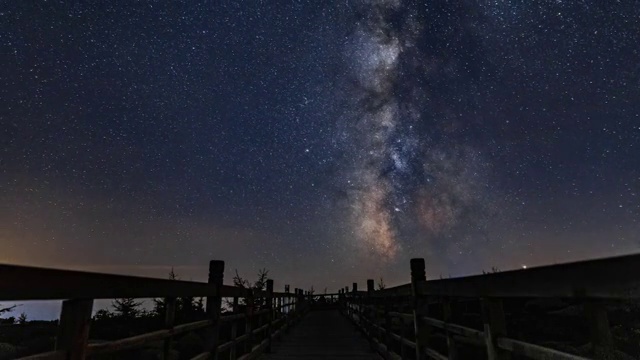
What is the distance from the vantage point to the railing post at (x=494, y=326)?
2.75 meters

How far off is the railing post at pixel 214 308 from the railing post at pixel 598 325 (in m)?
4.11

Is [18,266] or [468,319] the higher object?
[18,266]

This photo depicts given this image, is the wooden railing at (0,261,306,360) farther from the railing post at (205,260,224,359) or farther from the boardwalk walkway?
the boardwalk walkway

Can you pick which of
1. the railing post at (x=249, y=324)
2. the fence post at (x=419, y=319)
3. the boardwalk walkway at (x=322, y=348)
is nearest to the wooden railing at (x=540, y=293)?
the fence post at (x=419, y=319)

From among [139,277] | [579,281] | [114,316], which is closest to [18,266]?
[139,277]

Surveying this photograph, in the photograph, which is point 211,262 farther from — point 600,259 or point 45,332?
point 45,332

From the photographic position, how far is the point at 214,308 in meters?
5.11

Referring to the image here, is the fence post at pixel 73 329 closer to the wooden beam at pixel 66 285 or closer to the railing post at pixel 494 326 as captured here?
the wooden beam at pixel 66 285

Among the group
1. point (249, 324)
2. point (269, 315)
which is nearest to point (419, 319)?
point (249, 324)

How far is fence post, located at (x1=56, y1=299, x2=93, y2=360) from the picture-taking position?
1998mm

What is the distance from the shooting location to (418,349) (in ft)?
17.3

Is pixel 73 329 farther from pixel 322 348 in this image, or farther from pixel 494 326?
pixel 322 348

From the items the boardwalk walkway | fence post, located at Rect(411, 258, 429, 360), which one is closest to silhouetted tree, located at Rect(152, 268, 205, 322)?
the boardwalk walkway

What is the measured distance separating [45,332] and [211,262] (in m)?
15.8
